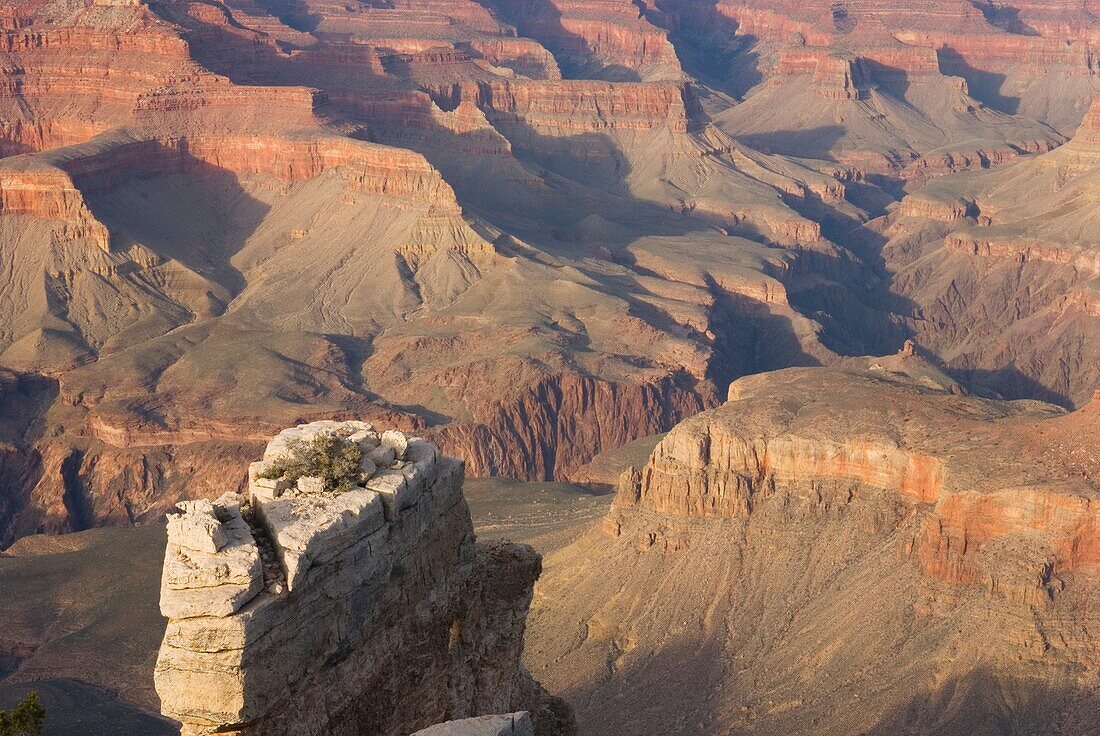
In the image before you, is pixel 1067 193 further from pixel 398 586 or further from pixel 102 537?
pixel 398 586

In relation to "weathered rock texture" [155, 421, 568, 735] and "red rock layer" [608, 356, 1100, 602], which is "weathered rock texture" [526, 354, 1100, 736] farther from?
"weathered rock texture" [155, 421, 568, 735]

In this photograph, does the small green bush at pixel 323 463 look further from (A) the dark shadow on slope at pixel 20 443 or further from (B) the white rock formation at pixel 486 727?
(A) the dark shadow on slope at pixel 20 443

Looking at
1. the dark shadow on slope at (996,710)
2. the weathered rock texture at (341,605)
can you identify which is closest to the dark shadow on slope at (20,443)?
the dark shadow on slope at (996,710)

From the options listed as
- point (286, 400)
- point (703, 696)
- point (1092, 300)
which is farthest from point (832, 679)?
point (1092, 300)

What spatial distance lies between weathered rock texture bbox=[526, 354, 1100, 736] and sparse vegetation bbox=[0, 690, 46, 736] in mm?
31533

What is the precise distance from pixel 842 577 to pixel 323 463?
41.1 meters

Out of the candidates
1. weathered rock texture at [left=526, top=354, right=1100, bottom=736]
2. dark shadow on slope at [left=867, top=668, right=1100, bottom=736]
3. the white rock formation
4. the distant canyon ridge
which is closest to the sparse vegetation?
the white rock formation

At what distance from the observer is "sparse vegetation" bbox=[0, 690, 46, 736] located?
2786 cm

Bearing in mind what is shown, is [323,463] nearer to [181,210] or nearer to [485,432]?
[485,432]

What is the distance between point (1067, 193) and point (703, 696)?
148 meters

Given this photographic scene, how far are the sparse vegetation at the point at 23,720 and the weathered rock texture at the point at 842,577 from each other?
3153 cm

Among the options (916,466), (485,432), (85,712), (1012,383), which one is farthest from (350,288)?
(916,466)

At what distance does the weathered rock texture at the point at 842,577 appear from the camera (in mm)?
56156

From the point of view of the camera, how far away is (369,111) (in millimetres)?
199375
